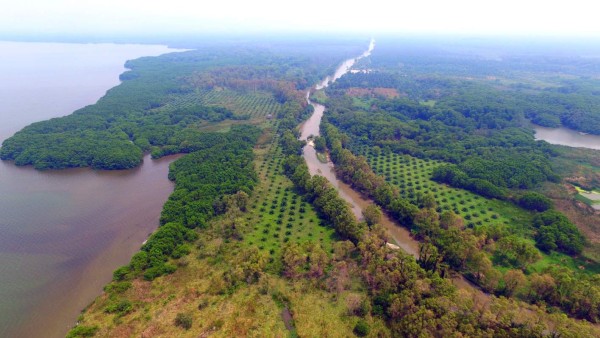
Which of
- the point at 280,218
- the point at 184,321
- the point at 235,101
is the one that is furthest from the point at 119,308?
the point at 235,101

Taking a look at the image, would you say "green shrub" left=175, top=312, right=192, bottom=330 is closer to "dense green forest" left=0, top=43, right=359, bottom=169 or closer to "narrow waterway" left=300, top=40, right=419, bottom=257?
"narrow waterway" left=300, top=40, right=419, bottom=257

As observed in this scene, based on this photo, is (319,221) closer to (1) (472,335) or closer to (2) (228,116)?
(1) (472,335)

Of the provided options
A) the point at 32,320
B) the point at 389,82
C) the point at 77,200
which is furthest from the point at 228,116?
the point at 389,82

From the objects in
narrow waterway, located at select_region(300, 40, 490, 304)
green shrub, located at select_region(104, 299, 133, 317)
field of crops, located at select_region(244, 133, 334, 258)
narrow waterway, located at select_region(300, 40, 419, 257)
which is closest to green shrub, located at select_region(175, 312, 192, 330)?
green shrub, located at select_region(104, 299, 133, 317)

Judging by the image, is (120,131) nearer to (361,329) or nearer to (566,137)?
(361,329)

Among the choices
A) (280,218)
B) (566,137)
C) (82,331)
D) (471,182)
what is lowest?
(566,137)

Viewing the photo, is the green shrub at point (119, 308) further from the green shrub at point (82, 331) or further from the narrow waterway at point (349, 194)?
the narrow waterway at point (349, 194)

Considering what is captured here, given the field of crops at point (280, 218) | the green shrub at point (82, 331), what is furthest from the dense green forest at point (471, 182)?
the green shrub at point (82, 331)
